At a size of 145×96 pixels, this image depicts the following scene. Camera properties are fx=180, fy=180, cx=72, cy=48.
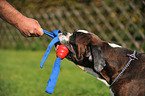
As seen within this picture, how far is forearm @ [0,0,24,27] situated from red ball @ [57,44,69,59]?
58 centimetres

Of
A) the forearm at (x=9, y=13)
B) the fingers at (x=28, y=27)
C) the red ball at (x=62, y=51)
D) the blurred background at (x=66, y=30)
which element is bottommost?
the blurred background at (x=66, y=30)

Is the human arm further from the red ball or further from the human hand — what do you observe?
the red ball

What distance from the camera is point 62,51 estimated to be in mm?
2197

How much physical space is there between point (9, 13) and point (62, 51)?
755 mm

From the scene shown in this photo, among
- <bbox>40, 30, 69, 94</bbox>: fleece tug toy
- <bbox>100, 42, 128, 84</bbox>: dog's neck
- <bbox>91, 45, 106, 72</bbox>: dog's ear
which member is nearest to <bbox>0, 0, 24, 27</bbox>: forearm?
<bbox>40, 30, 69, 94</bbox>: fleece tug toy

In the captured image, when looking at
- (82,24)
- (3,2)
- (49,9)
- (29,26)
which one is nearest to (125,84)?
(29,26)

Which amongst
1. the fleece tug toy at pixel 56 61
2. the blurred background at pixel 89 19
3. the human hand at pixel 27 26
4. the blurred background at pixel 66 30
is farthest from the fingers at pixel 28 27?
the blurred background at pixel 89 19

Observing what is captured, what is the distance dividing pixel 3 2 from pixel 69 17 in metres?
6.88

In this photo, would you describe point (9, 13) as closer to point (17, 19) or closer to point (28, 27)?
point (17, 19)

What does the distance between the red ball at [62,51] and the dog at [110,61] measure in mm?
52

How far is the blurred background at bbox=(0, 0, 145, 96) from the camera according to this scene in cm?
343

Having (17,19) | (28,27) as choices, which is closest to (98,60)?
(28,27)

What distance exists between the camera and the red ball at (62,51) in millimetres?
2170

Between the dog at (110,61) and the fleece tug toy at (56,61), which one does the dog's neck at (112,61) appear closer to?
the dog at (110,61)
